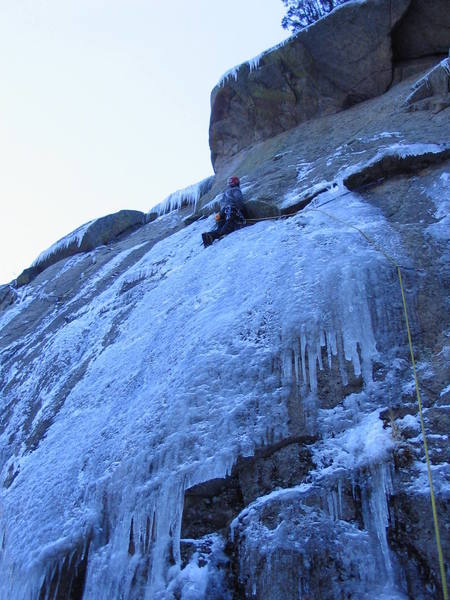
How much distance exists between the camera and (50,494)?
17.2ft

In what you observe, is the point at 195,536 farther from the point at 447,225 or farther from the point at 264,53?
the point at 264,53

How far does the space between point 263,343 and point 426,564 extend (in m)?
2.28

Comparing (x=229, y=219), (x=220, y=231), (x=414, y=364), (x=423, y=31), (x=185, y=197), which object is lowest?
(x=414, y=364)

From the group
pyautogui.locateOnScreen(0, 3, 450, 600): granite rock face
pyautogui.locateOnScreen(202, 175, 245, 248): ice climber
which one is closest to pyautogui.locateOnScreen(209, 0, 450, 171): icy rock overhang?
pyautogui.locateOnScreen(0, 3, 450, 600): granite rock face

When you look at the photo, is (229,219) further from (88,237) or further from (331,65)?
(88,237)

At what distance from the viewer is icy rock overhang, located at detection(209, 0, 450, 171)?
10078mm

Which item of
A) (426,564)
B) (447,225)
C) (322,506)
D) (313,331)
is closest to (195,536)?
(322,506)

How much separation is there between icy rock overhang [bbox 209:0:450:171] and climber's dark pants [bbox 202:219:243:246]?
3.80m

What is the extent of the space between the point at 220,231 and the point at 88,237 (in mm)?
5174

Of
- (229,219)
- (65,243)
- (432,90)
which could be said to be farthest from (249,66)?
(65,243)

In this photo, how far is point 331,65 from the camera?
1041cm

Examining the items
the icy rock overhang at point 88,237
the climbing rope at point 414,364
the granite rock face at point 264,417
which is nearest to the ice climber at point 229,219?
the granite rock face at point 264,417

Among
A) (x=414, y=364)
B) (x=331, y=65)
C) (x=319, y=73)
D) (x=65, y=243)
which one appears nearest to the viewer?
(x=414, y=364)

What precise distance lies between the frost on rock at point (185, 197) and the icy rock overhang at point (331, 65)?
1471 mm
